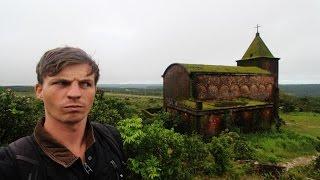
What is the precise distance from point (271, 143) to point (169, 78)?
34.4 ft

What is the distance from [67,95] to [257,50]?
113 ft

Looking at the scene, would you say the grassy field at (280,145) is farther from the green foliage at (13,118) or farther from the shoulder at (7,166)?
the shoulder at (7,166)

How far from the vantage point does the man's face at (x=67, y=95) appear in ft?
6.95

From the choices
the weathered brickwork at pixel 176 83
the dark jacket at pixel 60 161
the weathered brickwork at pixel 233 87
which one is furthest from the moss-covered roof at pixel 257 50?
the dark jacket at pixel 60 161

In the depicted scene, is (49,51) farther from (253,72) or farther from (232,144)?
(253,72)

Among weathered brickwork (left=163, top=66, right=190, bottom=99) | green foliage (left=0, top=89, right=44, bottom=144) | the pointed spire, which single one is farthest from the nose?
the pointed spire

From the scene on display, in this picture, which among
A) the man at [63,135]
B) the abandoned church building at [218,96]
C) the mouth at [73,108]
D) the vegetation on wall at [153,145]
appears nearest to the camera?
the man at [63,135]

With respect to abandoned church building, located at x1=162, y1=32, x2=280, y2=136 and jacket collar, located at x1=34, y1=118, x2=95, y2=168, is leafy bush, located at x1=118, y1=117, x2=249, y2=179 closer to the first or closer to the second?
jacket collar, located at x1=34, y1=118, x2=95, y2=168

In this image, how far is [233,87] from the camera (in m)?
27.1

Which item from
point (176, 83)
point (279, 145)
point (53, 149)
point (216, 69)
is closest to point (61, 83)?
point (53, 149)

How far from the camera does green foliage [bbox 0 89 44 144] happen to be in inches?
344

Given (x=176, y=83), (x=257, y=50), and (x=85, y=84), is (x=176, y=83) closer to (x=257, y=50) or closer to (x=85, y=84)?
(x=257, y=50)

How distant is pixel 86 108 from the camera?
221 cm

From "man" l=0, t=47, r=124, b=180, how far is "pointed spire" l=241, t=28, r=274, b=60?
33.3 m
